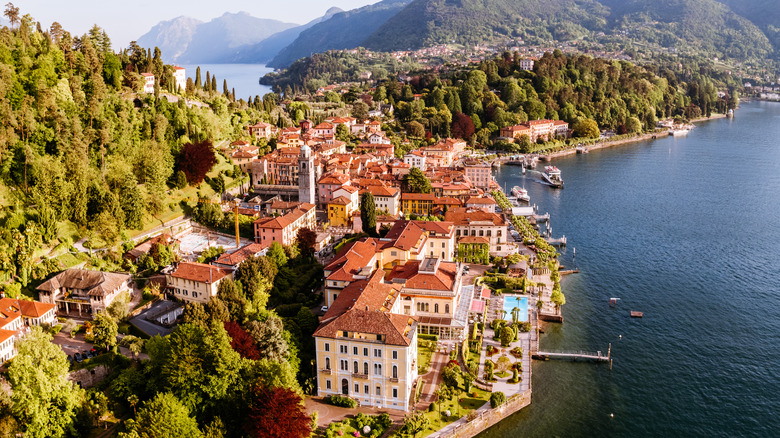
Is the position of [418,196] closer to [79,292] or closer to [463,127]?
[79,292]

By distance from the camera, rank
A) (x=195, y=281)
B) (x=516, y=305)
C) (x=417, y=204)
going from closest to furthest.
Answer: (x=195, y=281)
(x=516, y=305)
(x=417, y=204)

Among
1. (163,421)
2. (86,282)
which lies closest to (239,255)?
(86,282)

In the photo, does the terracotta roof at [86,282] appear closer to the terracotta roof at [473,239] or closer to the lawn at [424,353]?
the lawn at [424,353]

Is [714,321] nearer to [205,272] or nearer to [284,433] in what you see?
[284,433]

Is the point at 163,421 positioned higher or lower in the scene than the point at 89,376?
higher

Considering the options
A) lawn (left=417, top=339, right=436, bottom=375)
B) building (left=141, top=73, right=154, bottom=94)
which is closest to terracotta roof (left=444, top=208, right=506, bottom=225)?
lawn (left=417, top=339, right=436, bottom=375)

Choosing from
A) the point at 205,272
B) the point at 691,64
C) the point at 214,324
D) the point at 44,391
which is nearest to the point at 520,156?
the point at 205,272
